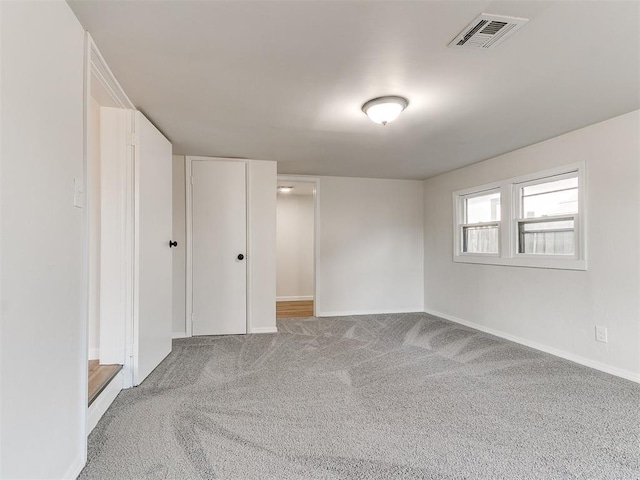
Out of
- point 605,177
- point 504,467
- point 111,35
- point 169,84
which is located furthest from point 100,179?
point 605,177

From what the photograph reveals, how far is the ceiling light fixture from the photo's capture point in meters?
2.39

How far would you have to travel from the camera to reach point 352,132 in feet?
10.5

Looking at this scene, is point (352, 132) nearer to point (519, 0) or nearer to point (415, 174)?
point (519, 0)

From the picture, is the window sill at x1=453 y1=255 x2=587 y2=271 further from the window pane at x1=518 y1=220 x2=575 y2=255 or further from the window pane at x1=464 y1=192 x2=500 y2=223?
the window pane at x1=464 y1=192 x2=500 y2=223

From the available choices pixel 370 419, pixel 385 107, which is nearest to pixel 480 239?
pixel 385 107

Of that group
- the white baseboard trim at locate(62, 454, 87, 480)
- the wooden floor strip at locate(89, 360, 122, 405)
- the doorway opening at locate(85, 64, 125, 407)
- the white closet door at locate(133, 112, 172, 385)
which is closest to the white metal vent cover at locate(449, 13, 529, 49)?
the doorway opening at locate(85, 64, 125, 407)

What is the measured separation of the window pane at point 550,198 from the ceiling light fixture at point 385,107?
2.04 meters

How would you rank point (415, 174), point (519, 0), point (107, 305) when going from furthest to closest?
point (415, 174), point (107, 305), point (519, 0)

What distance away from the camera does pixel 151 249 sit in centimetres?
276

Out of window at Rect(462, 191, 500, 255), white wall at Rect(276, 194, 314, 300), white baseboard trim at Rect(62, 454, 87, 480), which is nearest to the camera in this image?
white baseboard trim at Rect(62, 454, 87, 480)

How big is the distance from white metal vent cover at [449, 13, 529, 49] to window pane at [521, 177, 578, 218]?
2193mm

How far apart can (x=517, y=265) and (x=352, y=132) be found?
7.89 ft

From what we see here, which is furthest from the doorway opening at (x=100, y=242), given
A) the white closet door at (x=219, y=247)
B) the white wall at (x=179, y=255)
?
the white closet door at (x=219, y=247)

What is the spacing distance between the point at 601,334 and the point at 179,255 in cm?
441
